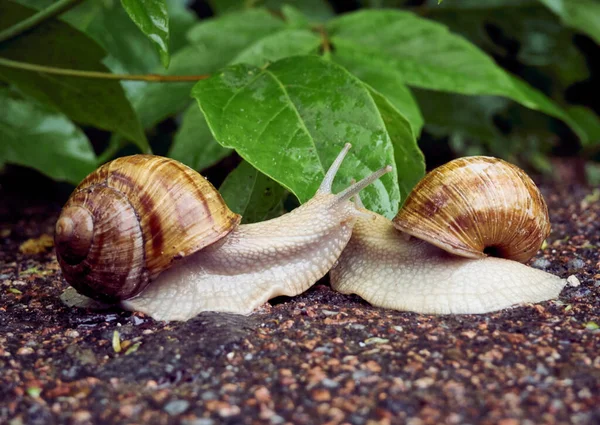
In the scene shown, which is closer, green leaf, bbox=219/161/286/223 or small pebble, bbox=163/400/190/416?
small pebble, bbox=163/400/190/416

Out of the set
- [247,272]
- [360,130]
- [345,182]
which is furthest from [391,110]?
[247,272]

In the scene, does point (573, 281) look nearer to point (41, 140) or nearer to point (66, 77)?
point (66, 77)

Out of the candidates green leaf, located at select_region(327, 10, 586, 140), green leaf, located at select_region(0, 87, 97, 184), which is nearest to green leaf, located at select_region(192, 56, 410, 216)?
green leaf, located at select_region(327, 10, 586, 140)

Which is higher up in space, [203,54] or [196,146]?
[203,54]

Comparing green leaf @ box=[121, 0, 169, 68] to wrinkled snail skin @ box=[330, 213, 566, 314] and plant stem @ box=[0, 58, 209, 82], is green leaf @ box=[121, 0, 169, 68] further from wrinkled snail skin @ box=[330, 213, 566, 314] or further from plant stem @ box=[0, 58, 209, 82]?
wrinkled snail skin @ box=[330, 213, 566, 314]

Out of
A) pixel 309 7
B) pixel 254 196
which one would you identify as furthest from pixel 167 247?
pixel 309 7

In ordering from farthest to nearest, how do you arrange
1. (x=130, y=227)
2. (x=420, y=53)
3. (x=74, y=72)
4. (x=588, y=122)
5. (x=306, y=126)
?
(x=588, y=122) < (x=420, y=53) < (x=74, y=72) < (x=306, y=126) < (x=130, y=227)
